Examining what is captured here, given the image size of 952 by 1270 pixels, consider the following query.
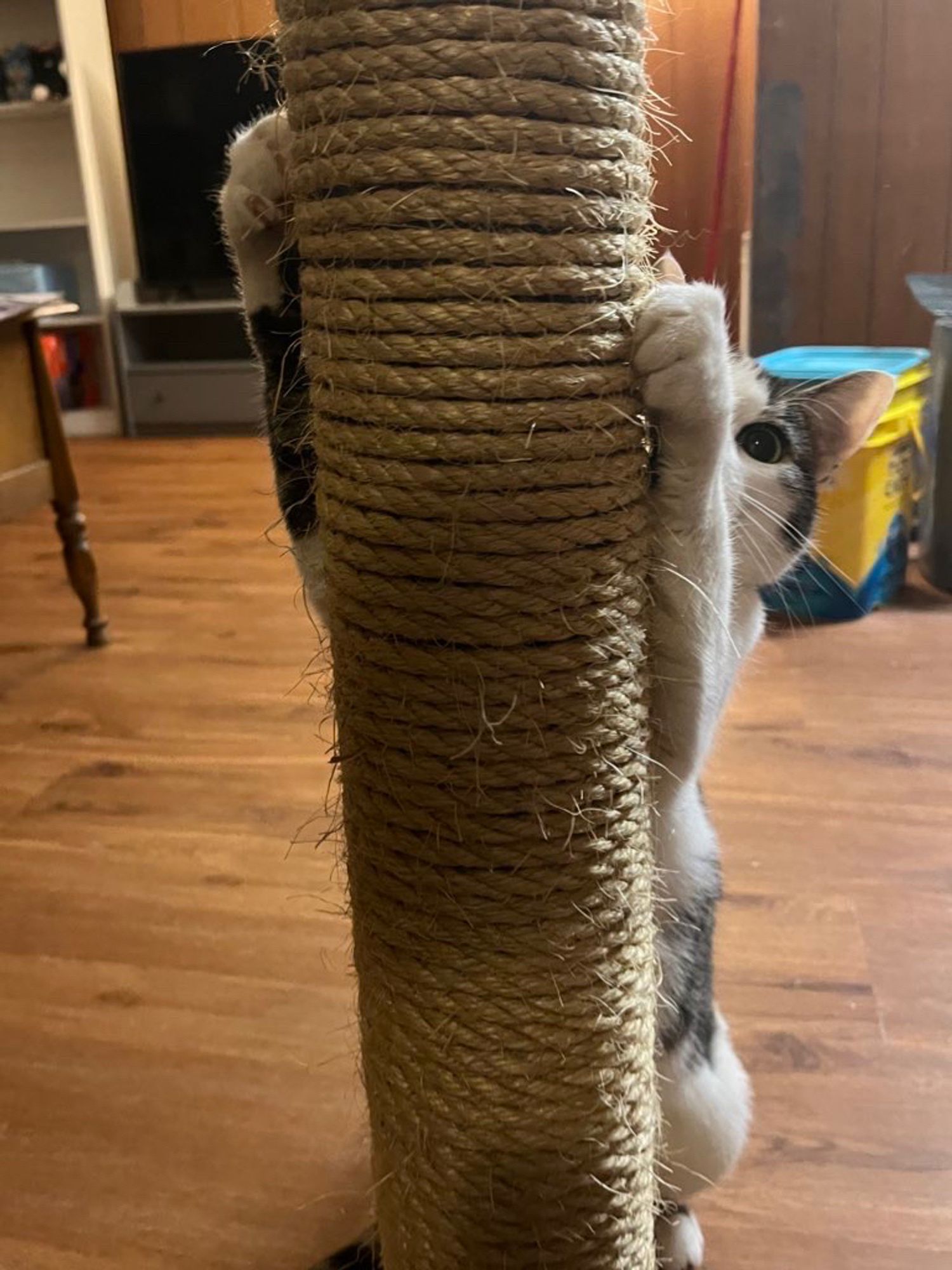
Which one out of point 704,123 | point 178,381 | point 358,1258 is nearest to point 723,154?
point 704,123

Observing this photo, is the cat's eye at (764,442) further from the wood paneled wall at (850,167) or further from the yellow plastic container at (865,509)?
the wood paneled wall at (850,167)

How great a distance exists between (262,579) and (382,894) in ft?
7.36

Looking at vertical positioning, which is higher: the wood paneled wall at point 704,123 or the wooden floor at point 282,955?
the wood paneled wall at point 704,123

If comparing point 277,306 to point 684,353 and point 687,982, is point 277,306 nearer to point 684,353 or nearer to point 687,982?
point 684,353

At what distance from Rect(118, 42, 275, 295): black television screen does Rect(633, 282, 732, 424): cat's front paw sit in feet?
14.0

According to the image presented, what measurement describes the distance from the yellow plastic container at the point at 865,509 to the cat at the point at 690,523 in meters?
1.31

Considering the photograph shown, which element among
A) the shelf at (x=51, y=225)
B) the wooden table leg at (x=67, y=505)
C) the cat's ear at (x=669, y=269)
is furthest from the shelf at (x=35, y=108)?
the cat's ear at (x=669, y=269)

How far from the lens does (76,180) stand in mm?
4859

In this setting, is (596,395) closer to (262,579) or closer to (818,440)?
(818,440)

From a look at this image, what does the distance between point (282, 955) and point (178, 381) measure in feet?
12.1

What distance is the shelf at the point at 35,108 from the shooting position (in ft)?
14.8

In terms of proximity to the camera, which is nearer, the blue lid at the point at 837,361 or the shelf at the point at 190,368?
the blue lid at the point at 837,361

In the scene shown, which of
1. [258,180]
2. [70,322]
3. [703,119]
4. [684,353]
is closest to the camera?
[684,353]

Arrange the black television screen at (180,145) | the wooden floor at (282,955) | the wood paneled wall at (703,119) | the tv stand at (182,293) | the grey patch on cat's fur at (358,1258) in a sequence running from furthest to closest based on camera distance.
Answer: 1. the tv stand at (182,293)
2. the black television screen at (180,145)
3. the wood paneled wall at (703,119)
4. the wooden floor at (282,955)
5. the grey patch on cat's fur at (358,1258)
